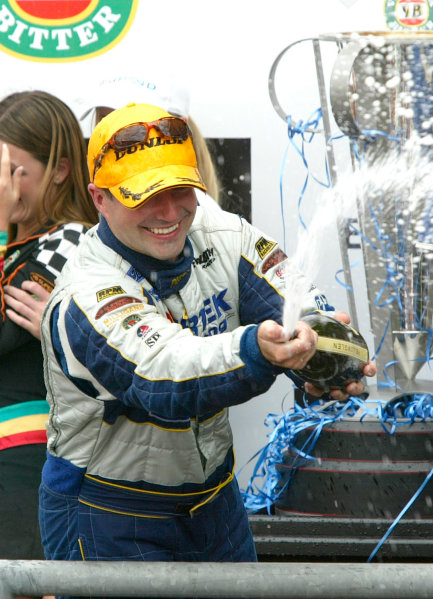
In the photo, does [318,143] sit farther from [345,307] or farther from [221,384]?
[221,384]

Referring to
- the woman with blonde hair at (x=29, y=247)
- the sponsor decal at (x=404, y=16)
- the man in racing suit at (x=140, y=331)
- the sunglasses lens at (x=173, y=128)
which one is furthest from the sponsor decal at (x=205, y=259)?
the sponsor decal at (x=404, y=16)

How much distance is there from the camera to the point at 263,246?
185cm

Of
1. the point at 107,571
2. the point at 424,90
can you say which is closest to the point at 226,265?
the point at 107,571

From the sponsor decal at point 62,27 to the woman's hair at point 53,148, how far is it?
0.52 m

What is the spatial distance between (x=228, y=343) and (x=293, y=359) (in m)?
0.11

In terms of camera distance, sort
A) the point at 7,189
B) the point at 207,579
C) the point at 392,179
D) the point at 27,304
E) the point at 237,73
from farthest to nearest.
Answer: the point at 237,73, the point at 392,179, the point at 7,189, the point at 27,304, the point at 207,579

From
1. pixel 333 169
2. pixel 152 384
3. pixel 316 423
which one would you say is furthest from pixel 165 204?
pixel 333 169

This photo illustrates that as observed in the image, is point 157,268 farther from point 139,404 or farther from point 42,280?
point 42,280

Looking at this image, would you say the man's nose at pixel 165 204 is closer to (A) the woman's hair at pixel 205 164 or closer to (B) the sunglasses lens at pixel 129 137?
(B) the sunglasses lens at pixel 129 137

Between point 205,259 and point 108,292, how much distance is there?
282 millimetres

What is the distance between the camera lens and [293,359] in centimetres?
133

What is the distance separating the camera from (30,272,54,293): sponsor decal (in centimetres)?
216

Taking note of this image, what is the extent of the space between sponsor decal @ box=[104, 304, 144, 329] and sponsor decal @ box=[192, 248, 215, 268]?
0.27 meters

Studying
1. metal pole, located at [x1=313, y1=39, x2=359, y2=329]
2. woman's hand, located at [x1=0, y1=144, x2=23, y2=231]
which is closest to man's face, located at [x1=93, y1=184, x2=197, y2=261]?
woman's hand, located at [x1=0, y1=144, x2=23, y2=231]
